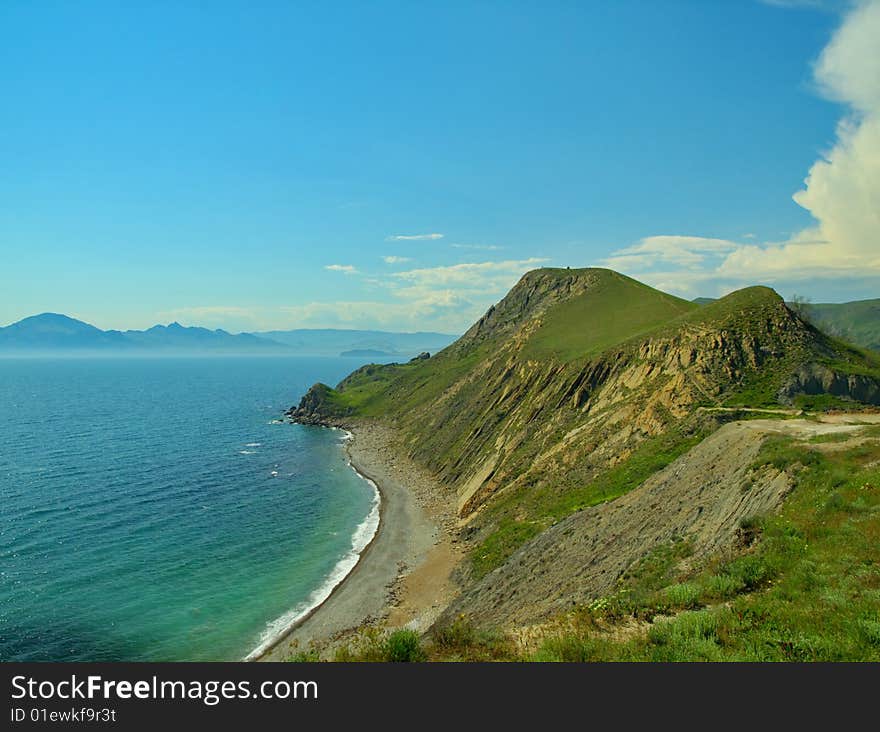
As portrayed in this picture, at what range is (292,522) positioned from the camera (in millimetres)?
68250

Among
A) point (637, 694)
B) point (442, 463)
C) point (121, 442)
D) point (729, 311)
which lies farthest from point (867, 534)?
point (121, 442)

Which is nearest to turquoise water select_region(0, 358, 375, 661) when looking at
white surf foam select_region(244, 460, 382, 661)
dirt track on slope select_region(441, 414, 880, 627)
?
white surf foam select_region(244, 460, 382, 661)

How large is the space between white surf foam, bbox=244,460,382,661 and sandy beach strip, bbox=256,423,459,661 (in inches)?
21.3

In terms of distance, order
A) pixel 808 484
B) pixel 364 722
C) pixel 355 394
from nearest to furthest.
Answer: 1. pixel 364 722
2. pixel 808 484
3. pixel 355 394

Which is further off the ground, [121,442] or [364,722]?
[364,722]

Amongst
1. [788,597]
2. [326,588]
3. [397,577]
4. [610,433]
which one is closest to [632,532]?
[788,597]

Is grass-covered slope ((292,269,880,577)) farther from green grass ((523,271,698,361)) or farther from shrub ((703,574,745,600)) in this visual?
shrub ((703,574,745,600))

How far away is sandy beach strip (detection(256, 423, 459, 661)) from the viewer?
43.2 m

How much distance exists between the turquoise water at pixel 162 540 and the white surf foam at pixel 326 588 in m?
0.28

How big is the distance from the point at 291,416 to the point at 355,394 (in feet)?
79.0

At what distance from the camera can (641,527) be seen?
33875 millimetres

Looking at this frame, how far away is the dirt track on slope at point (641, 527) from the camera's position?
26953mm

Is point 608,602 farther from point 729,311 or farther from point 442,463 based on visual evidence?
point 442,463

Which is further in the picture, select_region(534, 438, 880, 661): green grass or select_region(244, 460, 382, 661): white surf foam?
select_region(244, 460, 382, 661): white surf foam
